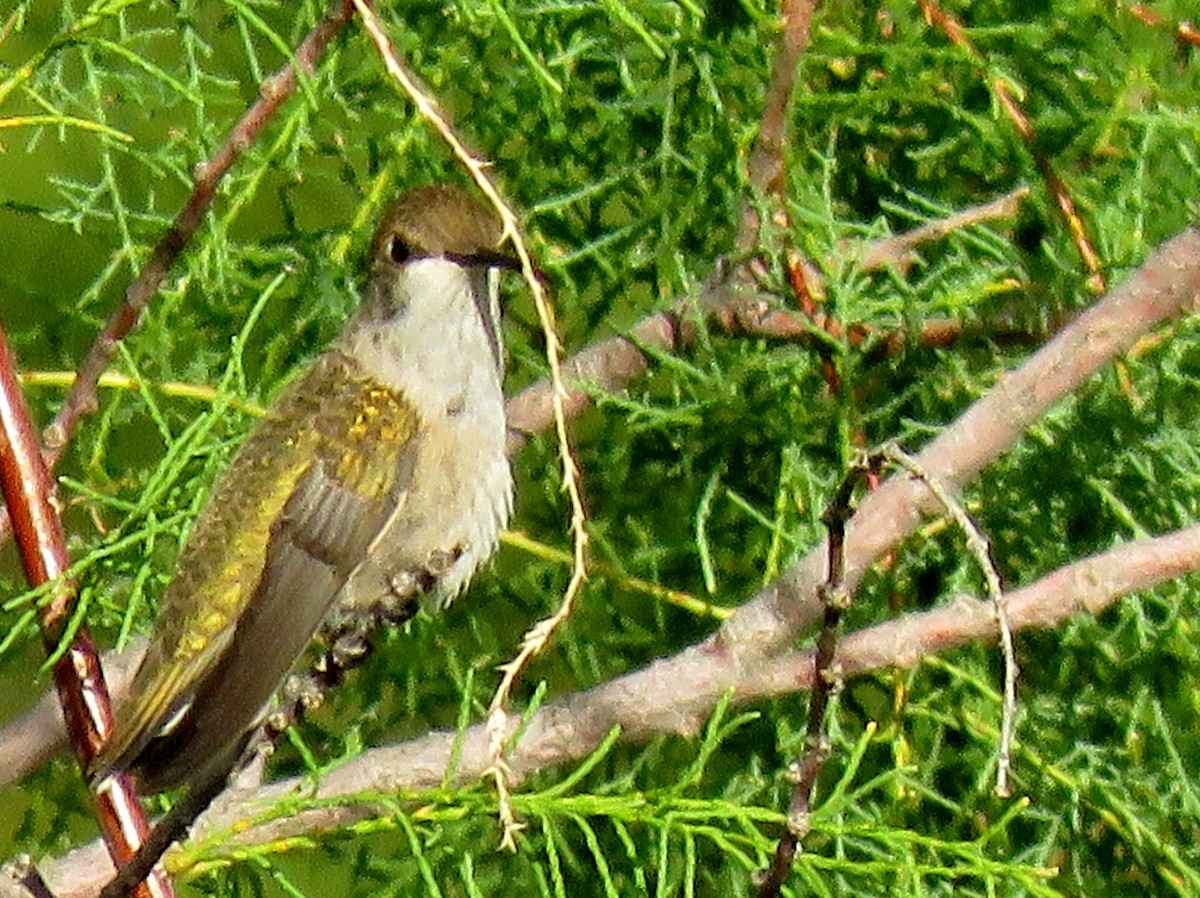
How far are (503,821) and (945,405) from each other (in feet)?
2.34

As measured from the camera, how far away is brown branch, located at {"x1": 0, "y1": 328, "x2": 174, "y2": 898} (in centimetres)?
134

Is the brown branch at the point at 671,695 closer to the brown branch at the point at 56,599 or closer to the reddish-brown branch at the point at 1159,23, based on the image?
the brown branch at the point at 56,599

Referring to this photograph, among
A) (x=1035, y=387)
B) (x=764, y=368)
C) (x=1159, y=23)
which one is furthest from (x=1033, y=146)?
(x=1035, y=387)

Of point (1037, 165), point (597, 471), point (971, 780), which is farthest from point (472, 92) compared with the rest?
point (971, 780)

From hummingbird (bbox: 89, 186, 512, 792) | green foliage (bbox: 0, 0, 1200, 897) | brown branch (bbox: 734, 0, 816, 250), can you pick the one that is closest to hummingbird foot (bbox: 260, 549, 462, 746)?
hummingbird (bbox: 89, 186, 512, 792)

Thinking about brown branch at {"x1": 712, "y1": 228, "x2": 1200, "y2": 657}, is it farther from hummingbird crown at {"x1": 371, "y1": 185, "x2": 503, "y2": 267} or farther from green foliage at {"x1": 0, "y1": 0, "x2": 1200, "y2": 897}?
hummingbird crown at {"x1": 371, "y1": 185, "x2": 503, "y2": 267}

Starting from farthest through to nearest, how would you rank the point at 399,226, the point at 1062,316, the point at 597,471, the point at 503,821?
the point at 597,471 → the point at 1062,316 → the point at 399,226 → the point at 503,821

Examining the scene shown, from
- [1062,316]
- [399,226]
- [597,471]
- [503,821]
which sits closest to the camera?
[503,821]

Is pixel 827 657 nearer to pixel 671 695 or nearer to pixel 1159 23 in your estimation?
pixel 671 695

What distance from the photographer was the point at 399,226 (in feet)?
4.99

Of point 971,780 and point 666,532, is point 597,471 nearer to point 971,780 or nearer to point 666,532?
point 666,532

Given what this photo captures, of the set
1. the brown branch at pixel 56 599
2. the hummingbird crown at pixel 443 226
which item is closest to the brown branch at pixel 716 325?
the hummingbird crown at pixel 443 226


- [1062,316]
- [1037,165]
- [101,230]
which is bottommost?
[1062,316]

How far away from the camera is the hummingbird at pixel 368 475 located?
1514 mm
